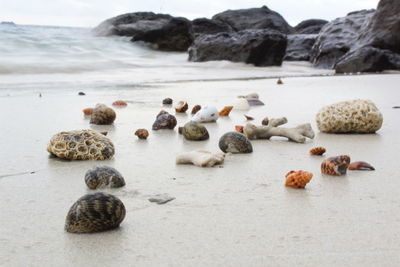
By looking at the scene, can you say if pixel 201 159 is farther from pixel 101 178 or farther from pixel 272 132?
pixel 272 132

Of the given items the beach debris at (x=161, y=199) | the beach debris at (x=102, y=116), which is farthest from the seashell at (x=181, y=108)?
the beach debris at (x=161, y=199)

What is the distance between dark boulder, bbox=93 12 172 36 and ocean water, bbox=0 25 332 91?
7.89 metres

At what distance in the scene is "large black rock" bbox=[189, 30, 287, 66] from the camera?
14.9 metres

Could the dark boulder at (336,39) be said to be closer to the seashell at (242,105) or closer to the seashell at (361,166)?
the seashell at (242,105)

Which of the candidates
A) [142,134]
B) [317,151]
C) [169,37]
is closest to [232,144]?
[317,151]

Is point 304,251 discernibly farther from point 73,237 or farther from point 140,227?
point 73,237

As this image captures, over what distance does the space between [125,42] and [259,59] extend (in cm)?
994

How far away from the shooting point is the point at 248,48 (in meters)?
14.9

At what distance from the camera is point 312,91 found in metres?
6.77

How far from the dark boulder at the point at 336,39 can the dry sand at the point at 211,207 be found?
1117cm

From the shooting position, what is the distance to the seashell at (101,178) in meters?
2.17

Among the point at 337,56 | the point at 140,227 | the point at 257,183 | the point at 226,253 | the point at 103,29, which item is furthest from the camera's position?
the point at 103,29

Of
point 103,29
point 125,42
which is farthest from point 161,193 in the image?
point 103,29

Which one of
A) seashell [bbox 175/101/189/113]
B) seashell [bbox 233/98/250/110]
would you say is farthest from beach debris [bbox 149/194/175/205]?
seashell [bbox 233/98/250/110]
